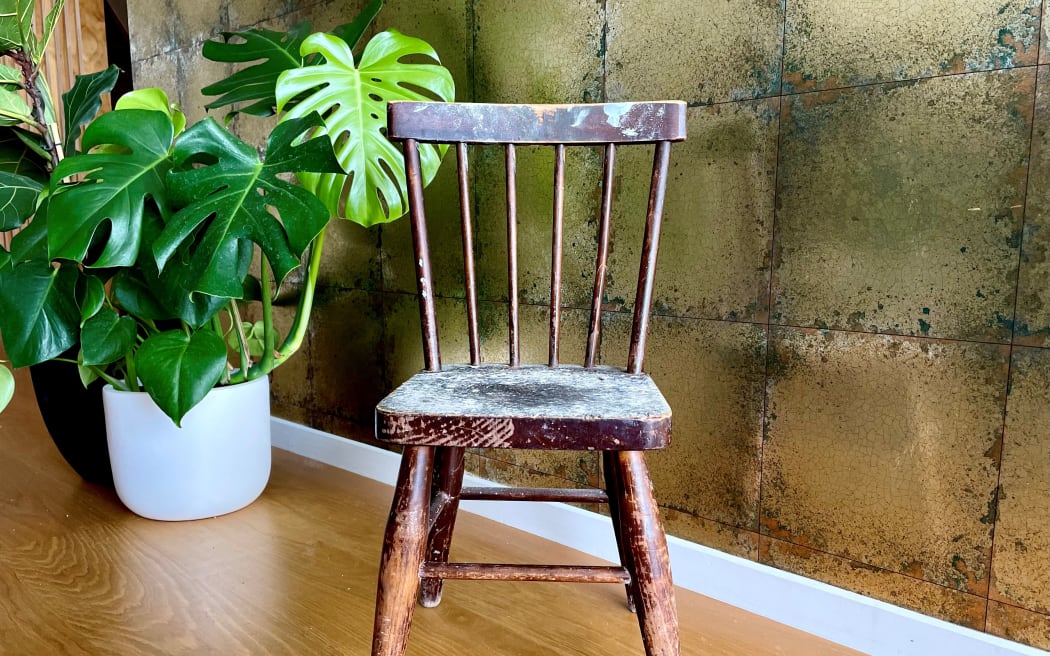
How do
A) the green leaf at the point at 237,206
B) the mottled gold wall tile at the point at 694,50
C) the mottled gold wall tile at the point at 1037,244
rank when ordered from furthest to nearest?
1. the mottled gold wall tile at the point at 694,50
2. the green leaf at the point at 237,206
3. the mottled gold wall tile at the point at 1037,244

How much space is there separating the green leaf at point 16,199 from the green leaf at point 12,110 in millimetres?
119

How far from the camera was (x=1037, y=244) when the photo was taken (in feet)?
3.03

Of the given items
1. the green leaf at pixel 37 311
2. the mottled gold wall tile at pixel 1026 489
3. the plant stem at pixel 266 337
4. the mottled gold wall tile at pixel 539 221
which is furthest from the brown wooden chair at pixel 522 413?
the green leaf at pixel 37 311

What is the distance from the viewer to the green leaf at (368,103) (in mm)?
1271

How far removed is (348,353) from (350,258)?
255mm

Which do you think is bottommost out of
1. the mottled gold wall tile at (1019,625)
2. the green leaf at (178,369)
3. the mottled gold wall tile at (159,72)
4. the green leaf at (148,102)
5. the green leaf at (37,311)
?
the mottled gold wall tile at (1019,625)

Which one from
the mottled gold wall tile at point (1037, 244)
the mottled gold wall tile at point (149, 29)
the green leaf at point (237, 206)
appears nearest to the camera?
the mottled gold wall tile at point (1037, 244)

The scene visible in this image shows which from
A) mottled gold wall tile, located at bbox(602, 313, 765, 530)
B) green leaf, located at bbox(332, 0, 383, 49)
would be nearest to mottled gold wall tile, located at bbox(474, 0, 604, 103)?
green leaf, located at bbox(332, 0, 383, 49)

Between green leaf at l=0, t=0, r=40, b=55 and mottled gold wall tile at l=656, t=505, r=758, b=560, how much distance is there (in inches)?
58.9

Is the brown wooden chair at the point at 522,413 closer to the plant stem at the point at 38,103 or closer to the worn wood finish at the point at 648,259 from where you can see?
the worn wood finish at the point at 648,259

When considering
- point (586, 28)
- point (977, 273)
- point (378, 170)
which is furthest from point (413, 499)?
point (586, 28)

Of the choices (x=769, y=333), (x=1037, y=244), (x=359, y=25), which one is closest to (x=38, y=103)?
(x=359, y=25)

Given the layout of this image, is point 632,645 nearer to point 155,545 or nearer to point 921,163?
point 921,163

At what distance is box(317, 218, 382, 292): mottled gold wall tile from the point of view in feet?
5.79
